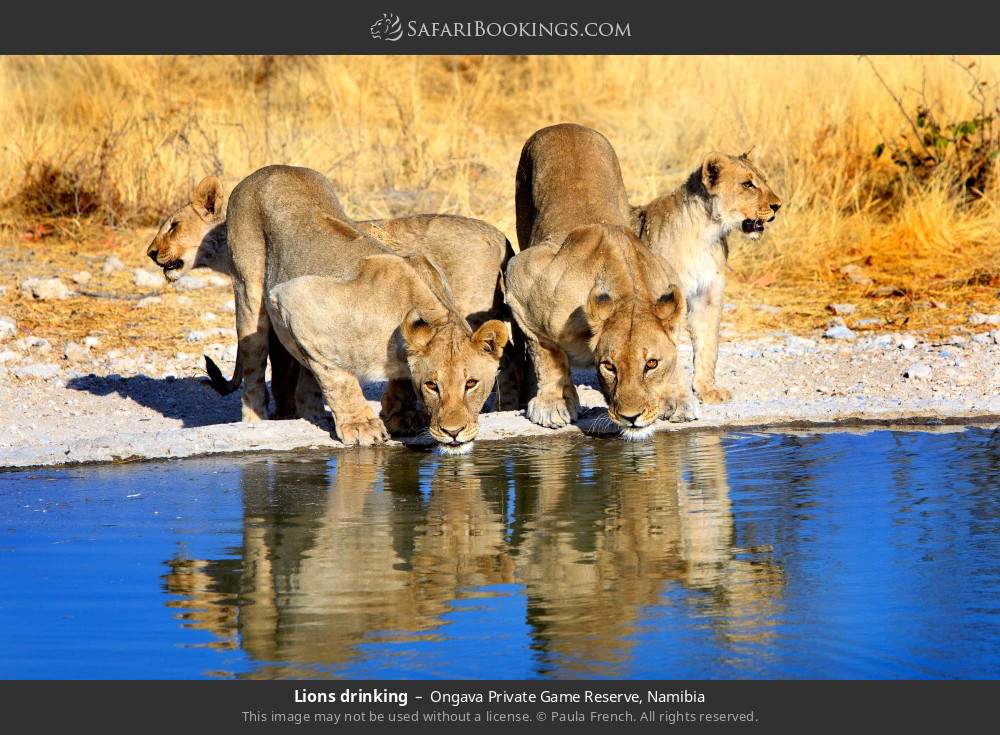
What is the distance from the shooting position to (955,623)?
511 centimetres

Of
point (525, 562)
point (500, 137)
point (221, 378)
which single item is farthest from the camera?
point (500, 137)

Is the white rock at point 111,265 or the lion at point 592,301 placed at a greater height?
the white rock at point 111,265

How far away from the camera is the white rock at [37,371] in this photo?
10.3 meters

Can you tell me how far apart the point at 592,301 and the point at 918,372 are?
8.91ft

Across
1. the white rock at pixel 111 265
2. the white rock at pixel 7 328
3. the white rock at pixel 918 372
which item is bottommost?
the white rock at pixel 918 372

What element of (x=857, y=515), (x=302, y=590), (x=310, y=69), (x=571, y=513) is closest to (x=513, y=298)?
(x=571, y=513)

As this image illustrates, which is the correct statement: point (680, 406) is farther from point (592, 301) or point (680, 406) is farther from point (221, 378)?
point (221, 378)

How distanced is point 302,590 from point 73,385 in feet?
16.4

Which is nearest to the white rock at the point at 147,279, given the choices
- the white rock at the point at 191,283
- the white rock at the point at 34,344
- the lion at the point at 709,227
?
the white rock at the point at 191,283

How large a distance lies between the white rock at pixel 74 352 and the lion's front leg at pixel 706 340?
431 centimetres

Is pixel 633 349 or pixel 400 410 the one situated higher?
pixel 633 349

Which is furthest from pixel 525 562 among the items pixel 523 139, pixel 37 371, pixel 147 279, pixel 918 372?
pixel 523 139

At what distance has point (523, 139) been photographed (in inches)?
676

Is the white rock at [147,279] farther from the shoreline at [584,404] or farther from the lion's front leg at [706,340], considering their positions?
the lion's front leg at [706,340]
